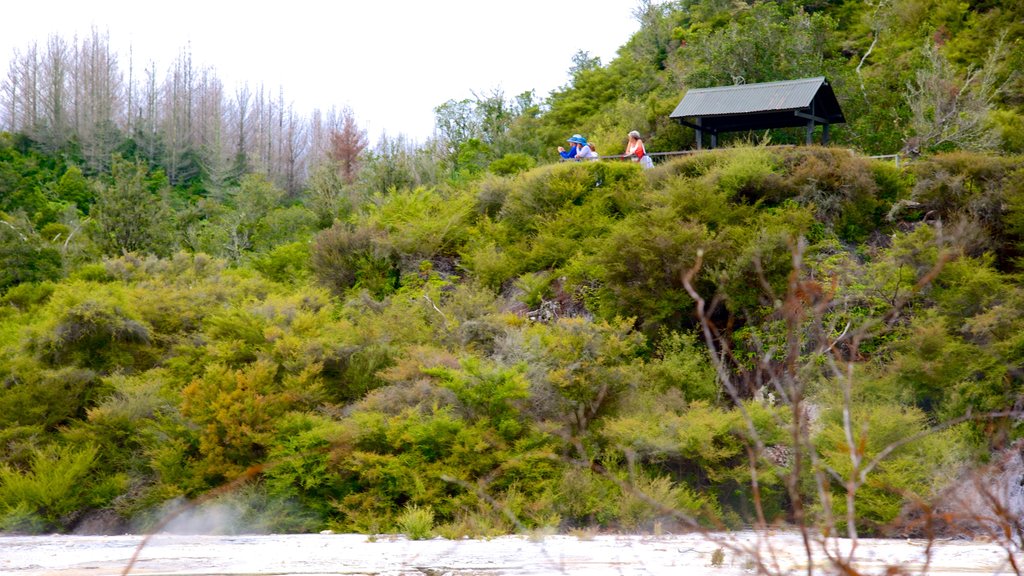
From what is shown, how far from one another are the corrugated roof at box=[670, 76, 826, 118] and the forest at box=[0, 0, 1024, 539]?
164cm

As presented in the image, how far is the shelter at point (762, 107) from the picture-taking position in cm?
2038

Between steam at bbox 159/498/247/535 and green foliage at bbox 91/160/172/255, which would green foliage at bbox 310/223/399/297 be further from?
steam at bbox 159/498/247/535

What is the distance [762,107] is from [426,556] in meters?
14.4

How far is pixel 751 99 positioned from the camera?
2083 centimetres

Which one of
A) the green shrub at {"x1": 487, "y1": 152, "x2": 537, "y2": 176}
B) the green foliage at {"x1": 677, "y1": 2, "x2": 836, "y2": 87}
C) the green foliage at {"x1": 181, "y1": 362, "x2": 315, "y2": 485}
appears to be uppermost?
the green foliage at {"x1": 677, "y1": 2, "x2": 836, "y2": 87}

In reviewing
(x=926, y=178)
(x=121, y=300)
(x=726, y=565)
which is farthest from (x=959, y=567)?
(x=121, y=300)

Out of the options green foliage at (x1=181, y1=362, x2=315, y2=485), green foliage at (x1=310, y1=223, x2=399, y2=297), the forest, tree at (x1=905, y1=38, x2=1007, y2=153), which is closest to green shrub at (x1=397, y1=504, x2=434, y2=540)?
the forest

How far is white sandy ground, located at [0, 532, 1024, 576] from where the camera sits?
8.30m

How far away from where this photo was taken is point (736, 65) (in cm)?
2619

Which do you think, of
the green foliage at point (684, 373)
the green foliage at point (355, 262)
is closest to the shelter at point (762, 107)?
the green foliage at point (684, 373)

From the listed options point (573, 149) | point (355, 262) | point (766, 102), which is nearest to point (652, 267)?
point (766, 102)

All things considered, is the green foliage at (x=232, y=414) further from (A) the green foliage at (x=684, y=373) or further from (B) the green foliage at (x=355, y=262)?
(B) the green foliage at (x=355, y=262)

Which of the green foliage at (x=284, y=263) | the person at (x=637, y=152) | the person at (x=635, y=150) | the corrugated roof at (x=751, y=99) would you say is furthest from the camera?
the green foliage at (x=284, y=263)

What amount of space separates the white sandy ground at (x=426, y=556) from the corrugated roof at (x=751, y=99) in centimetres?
1162
